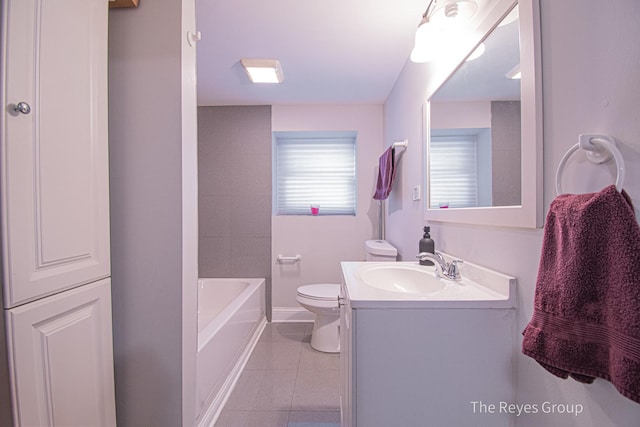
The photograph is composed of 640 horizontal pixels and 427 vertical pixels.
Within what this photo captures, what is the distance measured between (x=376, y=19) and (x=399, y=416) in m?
1.87

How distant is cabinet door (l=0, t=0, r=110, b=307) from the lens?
2.03 feet

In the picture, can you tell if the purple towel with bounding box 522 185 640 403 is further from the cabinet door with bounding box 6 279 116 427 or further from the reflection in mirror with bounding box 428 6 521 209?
the cabinet door with bounding box 6 279 116 427

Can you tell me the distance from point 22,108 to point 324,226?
2.21m

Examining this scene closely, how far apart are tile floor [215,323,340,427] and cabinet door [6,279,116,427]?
2.43 feet

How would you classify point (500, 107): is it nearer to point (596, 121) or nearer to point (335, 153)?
point (596, 121)

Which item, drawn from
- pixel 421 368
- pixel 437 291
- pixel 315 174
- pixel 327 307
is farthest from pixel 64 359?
pixel 315 174

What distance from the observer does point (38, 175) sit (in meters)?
0.67

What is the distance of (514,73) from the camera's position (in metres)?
0.81

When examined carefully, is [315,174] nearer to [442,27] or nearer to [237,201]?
[237,201]

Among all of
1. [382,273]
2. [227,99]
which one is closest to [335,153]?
[227,99]

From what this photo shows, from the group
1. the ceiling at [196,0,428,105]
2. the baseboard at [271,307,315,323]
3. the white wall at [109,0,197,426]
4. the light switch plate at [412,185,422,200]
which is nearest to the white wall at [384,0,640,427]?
the light switch plate at [412,185,422,200]

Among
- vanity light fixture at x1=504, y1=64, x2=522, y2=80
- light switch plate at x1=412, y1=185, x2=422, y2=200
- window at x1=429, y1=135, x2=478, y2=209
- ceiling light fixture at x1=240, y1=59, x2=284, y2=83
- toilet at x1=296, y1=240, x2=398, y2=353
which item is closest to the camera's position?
vanity light fixture at x1=504, y1=64, x2=522, y2=80

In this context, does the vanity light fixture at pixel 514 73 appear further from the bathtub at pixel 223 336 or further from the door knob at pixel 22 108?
the bathtub at pixel 223 336

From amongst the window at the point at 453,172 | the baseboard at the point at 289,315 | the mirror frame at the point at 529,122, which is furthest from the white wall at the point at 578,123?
the baseboard at the point at 289,315
